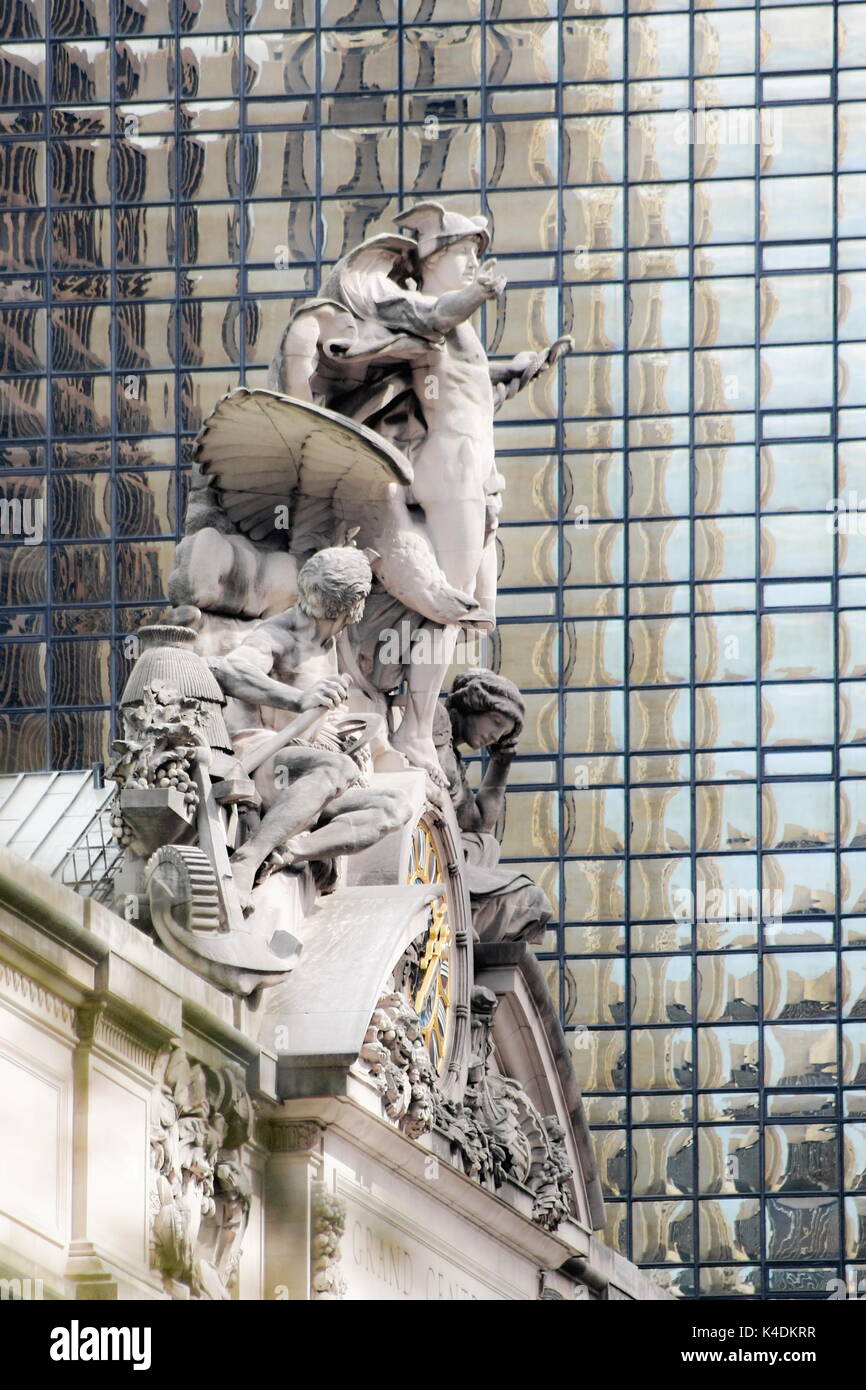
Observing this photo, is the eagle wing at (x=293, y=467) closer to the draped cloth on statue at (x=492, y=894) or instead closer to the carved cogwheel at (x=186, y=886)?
the draped cloth on statue at (x=492, y=894)

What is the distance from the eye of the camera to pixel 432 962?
1134 inches

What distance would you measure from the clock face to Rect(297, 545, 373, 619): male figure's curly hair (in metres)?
2.24

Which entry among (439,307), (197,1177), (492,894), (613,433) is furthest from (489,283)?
(613,433)

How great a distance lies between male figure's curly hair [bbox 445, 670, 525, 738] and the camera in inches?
1276

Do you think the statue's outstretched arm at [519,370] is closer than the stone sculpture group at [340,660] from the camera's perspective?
No

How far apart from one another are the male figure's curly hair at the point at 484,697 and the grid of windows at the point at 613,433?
2092cm

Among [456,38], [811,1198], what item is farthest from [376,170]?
[811,1198]

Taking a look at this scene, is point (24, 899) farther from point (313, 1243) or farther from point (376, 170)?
point (376, 170)

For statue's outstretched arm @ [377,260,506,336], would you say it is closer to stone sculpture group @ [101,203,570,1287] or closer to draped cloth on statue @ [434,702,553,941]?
stone sculpture group @ [101,203,570,1287]

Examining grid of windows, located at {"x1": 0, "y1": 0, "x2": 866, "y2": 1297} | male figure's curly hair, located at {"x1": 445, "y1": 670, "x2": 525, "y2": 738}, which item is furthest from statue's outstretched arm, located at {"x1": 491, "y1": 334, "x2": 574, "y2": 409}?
grid of windows, located at {"x1": 0, "y1": 0, "x2": 866, "y2": 1297}

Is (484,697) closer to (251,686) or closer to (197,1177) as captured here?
(251,686)

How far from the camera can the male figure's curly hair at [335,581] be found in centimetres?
2722

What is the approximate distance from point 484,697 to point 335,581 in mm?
5381

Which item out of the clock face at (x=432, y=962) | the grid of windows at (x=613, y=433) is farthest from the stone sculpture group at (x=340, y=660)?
the grid of windows at (x=613, y=433)
